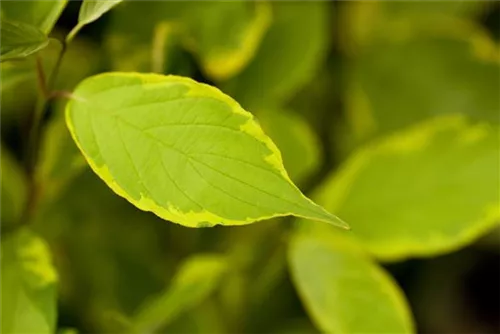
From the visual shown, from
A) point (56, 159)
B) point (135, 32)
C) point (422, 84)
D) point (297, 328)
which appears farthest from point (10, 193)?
point (422, 84)

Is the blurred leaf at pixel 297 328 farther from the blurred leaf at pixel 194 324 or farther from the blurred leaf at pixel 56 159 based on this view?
the blurred leaf at pixel 56 159

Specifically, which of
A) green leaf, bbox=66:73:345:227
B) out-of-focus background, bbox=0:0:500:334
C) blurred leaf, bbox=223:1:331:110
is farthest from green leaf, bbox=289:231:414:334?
green leaf, bbox=66:73:345:227

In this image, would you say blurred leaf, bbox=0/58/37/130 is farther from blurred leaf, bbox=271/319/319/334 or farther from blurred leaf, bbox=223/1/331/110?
blurred leaf, bbox=271/319/319/334

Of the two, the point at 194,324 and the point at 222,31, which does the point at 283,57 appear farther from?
the point at 194,324

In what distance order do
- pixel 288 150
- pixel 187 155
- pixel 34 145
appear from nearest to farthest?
pixel 187 155 < pixel 34 145 < pixel 288 150

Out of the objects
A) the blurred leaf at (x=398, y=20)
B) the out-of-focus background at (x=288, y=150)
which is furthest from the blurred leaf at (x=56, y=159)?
the blurred leaf at (x=398, y=20)

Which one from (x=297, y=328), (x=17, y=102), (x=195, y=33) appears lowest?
(x=297, y=328)

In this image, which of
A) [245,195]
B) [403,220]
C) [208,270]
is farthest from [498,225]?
[245,195]

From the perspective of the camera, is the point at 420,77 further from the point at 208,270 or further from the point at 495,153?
the point at 208,270
